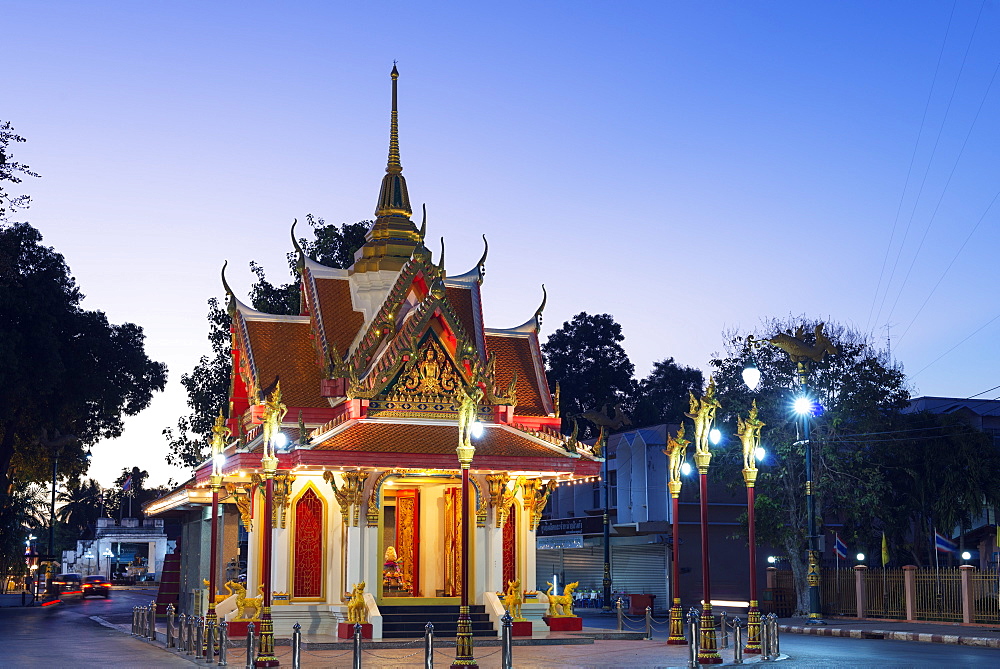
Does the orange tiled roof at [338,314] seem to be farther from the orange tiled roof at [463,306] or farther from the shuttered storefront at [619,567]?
the shuttered storefront at [619,567]

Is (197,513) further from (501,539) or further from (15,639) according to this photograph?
(501,539)

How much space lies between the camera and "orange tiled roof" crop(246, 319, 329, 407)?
94.0ft

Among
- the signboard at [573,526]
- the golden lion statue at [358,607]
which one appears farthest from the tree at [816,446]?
the golden lion statue at [358,607]

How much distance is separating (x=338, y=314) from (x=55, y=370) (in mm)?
22363

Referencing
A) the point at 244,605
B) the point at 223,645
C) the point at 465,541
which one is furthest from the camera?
the point at 244,605

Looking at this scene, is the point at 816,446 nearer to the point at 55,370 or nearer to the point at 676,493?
the point at 676,493

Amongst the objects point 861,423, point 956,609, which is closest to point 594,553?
point 861,423

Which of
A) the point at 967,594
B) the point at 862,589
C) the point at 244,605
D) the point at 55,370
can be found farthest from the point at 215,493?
the point at 55,370

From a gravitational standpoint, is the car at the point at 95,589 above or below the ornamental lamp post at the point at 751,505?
below

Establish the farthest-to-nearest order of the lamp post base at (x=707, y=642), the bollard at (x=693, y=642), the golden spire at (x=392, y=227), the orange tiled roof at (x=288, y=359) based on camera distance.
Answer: the golden spire at (x=392, y=227) → the orange tiled roof at (x=288, y=359) → the lamp post base at (x=707, y=642) → the bollard at (x=693, y=642)

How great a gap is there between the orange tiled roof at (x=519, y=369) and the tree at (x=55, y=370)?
67.3ft

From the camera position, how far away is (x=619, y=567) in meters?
54.6

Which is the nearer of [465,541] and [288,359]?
[465,541]

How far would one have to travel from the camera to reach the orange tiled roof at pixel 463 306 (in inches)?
1198
